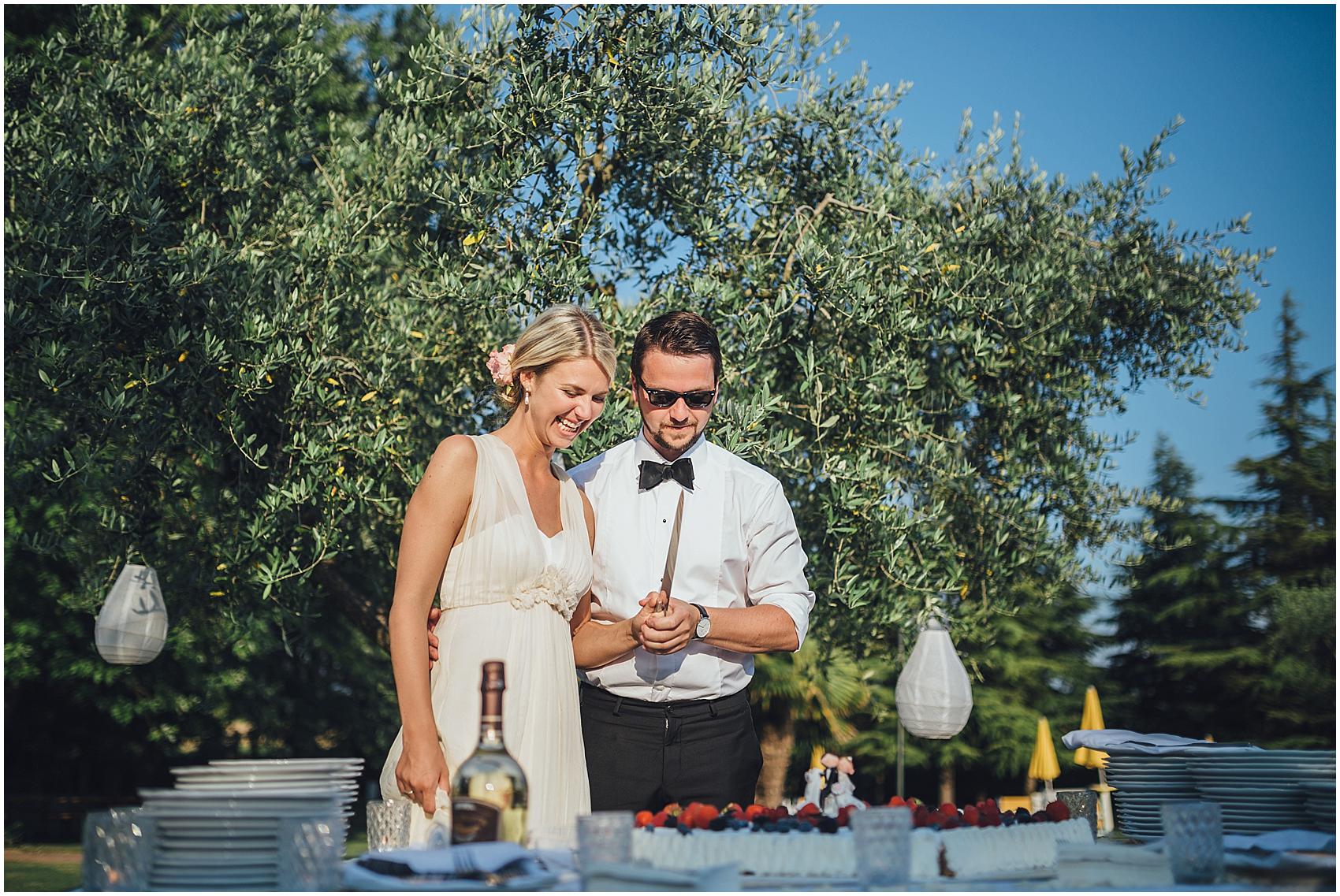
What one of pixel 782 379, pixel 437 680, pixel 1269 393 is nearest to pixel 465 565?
pixel 437 680

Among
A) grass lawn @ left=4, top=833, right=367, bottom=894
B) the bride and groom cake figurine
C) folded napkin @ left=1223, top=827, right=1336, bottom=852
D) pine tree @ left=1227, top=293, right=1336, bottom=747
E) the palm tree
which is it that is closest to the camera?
folded napkin @ left=1223, top=827, right=1336, bottom=852

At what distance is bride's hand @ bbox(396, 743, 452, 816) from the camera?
9.12ft

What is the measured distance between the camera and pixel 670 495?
373 centimetres

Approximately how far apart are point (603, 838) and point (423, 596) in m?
1.13

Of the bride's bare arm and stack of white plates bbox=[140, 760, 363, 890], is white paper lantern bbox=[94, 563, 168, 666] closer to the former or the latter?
the bride's bare arm

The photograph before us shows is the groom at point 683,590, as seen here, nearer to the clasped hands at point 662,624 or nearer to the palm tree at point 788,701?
the clasped hands at point 662,624

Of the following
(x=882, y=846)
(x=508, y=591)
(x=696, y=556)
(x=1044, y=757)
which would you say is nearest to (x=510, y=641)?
(x=508, y=591)

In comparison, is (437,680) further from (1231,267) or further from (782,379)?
(1231,267)

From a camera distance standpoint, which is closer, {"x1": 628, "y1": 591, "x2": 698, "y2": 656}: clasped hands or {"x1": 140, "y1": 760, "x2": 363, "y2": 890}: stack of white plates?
{"x1": 140, "y1": 760, "x2": 363, "y2": 890}: stack of white plates

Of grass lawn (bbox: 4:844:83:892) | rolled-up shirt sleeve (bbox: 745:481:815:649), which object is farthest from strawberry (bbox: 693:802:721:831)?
grass lawn (bbox: 4:844:83:892)

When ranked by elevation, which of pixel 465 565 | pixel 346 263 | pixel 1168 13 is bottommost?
pixel 465 565

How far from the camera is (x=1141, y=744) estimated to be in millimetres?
2885

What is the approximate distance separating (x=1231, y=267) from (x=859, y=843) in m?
6.93

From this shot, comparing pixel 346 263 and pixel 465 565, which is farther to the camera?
pixel 346 263
